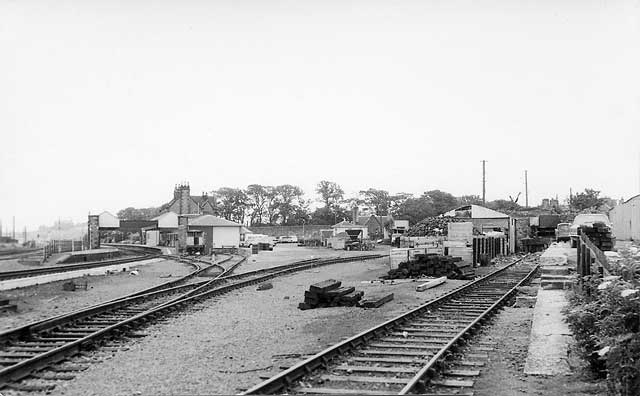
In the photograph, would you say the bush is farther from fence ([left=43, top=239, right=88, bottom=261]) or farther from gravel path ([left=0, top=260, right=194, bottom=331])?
fence ([left=43, top=239, right=88, bottom=261])

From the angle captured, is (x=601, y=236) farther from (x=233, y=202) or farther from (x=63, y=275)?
(x=233, y=202)

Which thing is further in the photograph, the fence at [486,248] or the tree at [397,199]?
the tree at [397,199]

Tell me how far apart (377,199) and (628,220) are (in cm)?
9051

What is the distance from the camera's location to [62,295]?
655 inches

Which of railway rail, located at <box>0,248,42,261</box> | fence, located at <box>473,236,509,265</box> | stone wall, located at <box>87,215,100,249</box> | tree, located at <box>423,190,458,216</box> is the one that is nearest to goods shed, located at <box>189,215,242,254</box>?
stone wall, located at <box>87,215,100,249</box>

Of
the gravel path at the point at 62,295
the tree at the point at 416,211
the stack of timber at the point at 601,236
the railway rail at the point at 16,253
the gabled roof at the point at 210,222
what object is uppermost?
the tree at the point at 416,211

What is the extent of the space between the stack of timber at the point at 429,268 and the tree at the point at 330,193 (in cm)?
9794

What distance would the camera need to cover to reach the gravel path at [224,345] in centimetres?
698

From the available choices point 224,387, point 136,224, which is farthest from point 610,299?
point 136,224

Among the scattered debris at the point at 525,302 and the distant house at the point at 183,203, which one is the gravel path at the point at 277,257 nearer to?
the scattered debris at the point at 525,302

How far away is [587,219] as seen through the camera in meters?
26.6

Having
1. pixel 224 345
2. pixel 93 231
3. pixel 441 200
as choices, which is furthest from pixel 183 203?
pixel 224 345

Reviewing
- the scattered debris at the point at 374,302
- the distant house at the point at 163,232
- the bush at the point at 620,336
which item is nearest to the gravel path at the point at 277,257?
the scattered debris at the point at 374,302

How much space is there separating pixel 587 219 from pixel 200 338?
71.7ft
